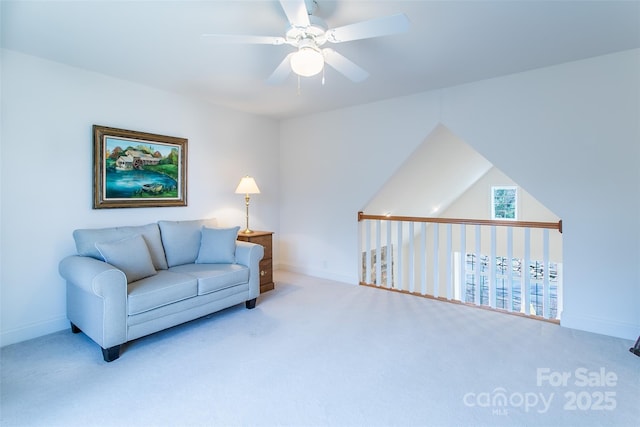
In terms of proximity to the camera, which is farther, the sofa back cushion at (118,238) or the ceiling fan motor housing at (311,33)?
the sofa back cushion at (118,238)

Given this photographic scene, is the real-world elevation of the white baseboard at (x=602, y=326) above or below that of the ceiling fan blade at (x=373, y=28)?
below

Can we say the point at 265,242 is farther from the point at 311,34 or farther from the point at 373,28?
the point at 373,28

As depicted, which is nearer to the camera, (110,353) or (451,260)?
(110,353)

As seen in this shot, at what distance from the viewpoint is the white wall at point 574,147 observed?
98.3 inches

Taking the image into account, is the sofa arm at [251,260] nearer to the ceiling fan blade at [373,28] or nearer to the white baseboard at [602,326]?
the ceiling fan blade at [373,28]

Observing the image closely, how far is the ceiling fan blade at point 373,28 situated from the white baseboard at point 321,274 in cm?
295

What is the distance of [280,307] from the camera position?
3205mm

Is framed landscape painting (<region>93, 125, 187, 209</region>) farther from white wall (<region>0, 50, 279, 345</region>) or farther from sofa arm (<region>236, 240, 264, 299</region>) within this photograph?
sofa arm (<region>236, 240, 264, 299</region>)

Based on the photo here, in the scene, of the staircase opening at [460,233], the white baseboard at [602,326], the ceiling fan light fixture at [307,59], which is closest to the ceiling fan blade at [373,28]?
the ceiling fan light fixture at [307,59]

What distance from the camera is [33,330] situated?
8.35 feet

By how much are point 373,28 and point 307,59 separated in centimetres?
40

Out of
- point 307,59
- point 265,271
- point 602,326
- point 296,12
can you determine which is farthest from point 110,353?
point 602,326

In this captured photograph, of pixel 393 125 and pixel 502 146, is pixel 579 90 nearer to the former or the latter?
pixel 502 146

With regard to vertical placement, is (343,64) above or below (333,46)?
below
